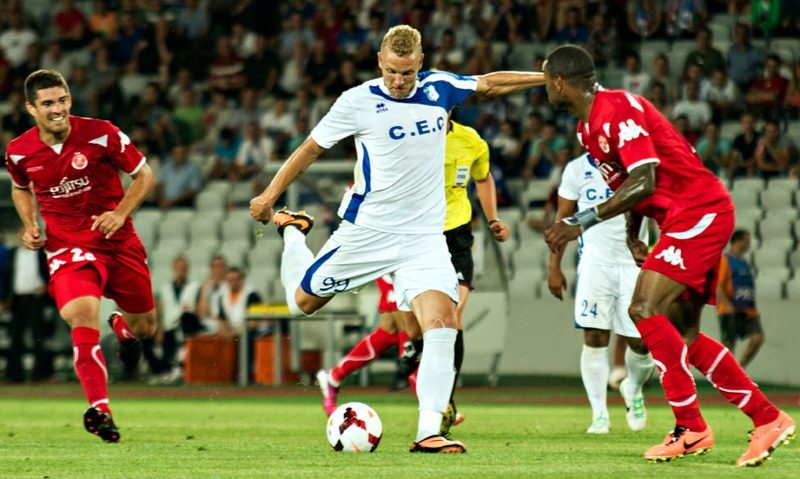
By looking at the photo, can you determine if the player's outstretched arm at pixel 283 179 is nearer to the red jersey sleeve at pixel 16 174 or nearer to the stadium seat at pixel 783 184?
the red jersey sleeve at pixel 16 174

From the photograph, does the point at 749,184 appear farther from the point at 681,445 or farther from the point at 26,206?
the point at 681,445

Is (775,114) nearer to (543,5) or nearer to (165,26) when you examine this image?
(543,5)

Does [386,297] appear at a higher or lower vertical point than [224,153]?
lower

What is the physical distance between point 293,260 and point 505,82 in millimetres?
1823

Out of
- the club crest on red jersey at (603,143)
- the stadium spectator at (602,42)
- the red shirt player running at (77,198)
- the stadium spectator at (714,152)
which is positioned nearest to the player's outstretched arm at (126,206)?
the red shirt player running at (77,198)

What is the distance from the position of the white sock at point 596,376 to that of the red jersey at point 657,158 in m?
3.22

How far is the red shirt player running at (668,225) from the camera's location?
26.0 feet

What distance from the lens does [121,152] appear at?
1018cm

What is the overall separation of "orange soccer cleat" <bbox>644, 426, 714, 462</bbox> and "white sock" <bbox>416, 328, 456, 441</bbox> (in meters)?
1.18

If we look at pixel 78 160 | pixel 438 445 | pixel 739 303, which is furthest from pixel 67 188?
pixel 739 303

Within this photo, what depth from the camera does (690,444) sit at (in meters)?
8.03

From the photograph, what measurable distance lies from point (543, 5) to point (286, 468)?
1569cm

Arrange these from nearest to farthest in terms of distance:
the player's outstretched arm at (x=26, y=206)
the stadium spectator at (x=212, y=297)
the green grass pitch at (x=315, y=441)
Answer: the green grass pitch at (x=315, y=441) < the player's outstretched arm at (x=26, y=206) < the stadium spectator at (x=212, y=297)

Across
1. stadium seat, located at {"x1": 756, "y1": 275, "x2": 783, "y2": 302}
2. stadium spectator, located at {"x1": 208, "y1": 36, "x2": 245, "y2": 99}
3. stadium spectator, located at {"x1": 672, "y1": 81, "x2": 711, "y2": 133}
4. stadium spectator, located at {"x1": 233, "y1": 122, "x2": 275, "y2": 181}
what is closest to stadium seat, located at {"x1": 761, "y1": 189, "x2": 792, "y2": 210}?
stadium seat, located at {"x1": 756, "y1": 275, "x2": 783, "y2": 302}
